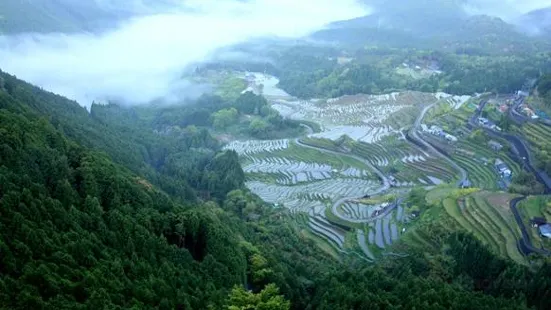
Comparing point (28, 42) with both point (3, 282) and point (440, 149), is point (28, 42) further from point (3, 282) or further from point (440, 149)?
point (3, 282)

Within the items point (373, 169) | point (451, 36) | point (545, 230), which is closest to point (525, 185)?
point (545, 230)

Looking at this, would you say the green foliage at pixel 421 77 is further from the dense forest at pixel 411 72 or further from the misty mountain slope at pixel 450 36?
the misty mountain slope at pixel 450 36

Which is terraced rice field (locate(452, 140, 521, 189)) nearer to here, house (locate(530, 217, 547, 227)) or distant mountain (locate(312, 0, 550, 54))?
house (locate(530, 217, 547, 227))

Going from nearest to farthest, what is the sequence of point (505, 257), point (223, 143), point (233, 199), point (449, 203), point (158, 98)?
point (505, 257), point (449, 203), point (233, 199), point (223, 143), point (158, 98)

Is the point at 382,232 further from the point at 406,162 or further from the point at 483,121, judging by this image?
the point at 483,121

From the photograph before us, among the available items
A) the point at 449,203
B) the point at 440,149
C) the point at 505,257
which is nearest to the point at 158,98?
the point at 440,149

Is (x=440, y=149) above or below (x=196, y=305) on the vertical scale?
below
